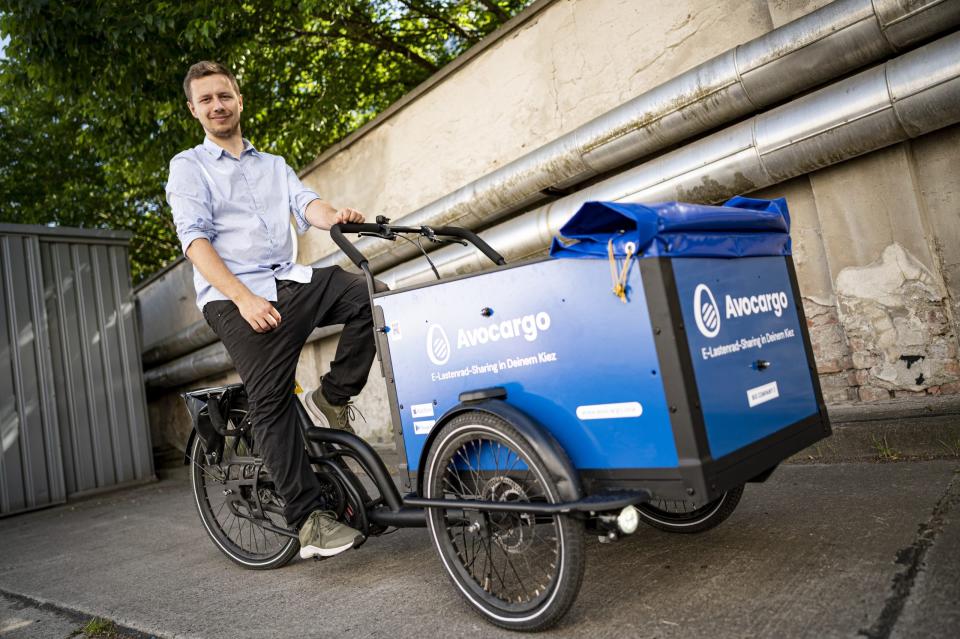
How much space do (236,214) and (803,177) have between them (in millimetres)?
3084

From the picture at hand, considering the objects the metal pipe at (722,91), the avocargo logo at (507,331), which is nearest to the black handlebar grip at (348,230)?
the avocargo logo at (507,331)

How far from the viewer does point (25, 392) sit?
6.83 meters

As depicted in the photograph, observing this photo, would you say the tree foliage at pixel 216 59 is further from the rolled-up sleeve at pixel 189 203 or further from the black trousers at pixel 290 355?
the black trousers at pixel 290 355

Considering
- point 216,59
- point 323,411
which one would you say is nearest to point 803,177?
point 323,411

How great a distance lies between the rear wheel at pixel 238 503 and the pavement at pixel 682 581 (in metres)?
0.10

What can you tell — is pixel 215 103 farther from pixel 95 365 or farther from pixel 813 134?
pixel 95 365

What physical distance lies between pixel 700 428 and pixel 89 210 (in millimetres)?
16312

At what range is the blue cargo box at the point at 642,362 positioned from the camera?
5.86 ft

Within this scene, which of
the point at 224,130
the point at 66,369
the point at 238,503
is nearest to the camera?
the point at 224,130

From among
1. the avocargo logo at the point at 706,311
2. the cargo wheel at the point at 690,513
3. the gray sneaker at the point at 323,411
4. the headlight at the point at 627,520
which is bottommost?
the cargo wheel at the point at 690,513

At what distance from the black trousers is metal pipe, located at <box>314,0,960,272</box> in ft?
7.44

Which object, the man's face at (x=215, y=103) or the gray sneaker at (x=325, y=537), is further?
the man's face at (x=215, y=103)

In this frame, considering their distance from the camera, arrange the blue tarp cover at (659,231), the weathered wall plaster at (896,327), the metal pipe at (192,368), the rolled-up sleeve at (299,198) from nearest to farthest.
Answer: the blue tarp cover at (659,231), the rolled-up sleeve at (299,198), the weathered wall plaster at (896,327), the metal pipe at (192,368)

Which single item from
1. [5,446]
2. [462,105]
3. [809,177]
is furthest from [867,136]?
[5,446]
